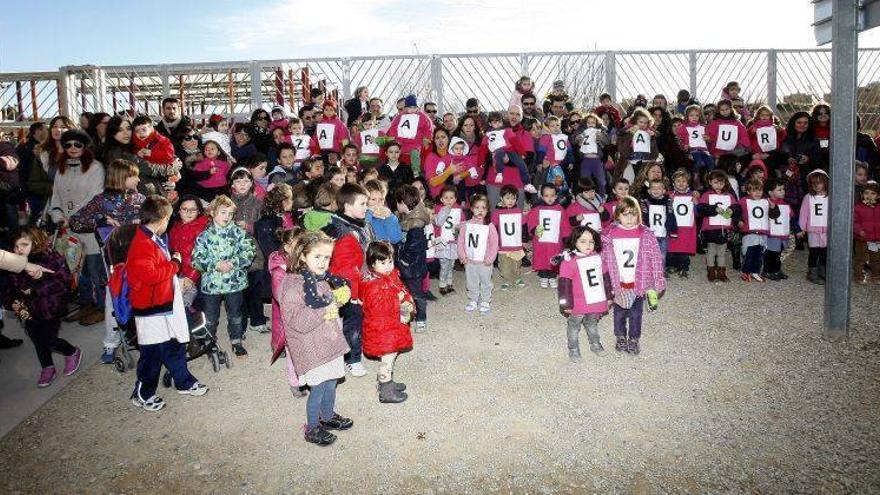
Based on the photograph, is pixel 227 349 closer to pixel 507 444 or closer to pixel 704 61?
pixel 507 444

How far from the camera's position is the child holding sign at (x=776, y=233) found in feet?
26.1

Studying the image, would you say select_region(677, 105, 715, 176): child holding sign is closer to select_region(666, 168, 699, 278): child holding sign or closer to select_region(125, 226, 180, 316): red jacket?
select_region(666, 168, 699, 278): child holding sign

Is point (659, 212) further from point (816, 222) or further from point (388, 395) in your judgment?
point (388, 395)

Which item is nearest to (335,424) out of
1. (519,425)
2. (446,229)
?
(519,425)

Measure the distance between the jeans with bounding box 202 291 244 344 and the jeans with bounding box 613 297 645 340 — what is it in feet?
12.2

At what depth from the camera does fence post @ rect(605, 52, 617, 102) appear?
12.9 meters

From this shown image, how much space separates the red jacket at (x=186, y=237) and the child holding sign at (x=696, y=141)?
7.77 m

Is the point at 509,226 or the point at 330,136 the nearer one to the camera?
the point at 509,226

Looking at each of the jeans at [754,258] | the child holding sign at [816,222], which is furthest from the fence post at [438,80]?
the child holding sign at [816,222]

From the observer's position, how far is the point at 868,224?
7.77 metres

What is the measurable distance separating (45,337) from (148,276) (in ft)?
5.72

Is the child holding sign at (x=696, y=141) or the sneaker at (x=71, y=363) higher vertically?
the child holding sign at (x=696, y=141)

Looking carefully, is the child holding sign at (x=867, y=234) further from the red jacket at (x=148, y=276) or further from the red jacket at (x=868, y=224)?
the red jacket at (x=148, y=276)

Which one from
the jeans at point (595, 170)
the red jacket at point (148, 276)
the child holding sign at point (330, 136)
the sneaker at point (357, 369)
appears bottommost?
the sneaker at point (357, 369)
